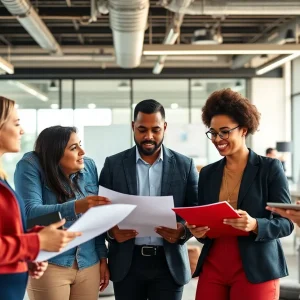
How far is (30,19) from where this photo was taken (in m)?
7.84

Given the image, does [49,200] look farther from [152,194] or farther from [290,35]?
[290,35]

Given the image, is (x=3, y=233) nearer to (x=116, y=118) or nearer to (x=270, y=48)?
(x=270, y=48)

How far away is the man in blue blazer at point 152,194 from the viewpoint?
106 inches

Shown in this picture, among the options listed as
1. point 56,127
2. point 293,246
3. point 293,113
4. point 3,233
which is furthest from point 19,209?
point 293,113

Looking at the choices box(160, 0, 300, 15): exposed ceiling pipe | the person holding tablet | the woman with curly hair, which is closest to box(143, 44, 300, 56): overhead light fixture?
box(160, 0, 300, 15): exposed ceiling pipe

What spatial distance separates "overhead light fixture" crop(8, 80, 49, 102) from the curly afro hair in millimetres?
11663

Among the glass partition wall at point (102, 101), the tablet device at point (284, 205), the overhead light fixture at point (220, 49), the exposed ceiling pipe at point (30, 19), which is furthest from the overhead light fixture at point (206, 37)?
the tablet device at point (284, 205)

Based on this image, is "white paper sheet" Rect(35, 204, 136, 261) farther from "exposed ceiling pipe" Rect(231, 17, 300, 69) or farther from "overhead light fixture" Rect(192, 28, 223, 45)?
"overhead light fixture" Rect(192, 28, 223, 45)

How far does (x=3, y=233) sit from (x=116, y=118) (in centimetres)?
1207

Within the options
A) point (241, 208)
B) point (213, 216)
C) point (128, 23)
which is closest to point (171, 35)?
point (128, 23)

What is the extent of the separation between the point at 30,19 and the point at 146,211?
605 cm

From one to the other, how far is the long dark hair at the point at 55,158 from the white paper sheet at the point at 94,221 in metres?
0.60

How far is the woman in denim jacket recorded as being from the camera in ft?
8.41

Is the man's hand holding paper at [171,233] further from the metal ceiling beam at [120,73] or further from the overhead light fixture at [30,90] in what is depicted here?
the overhead light fixture at [30,90]
